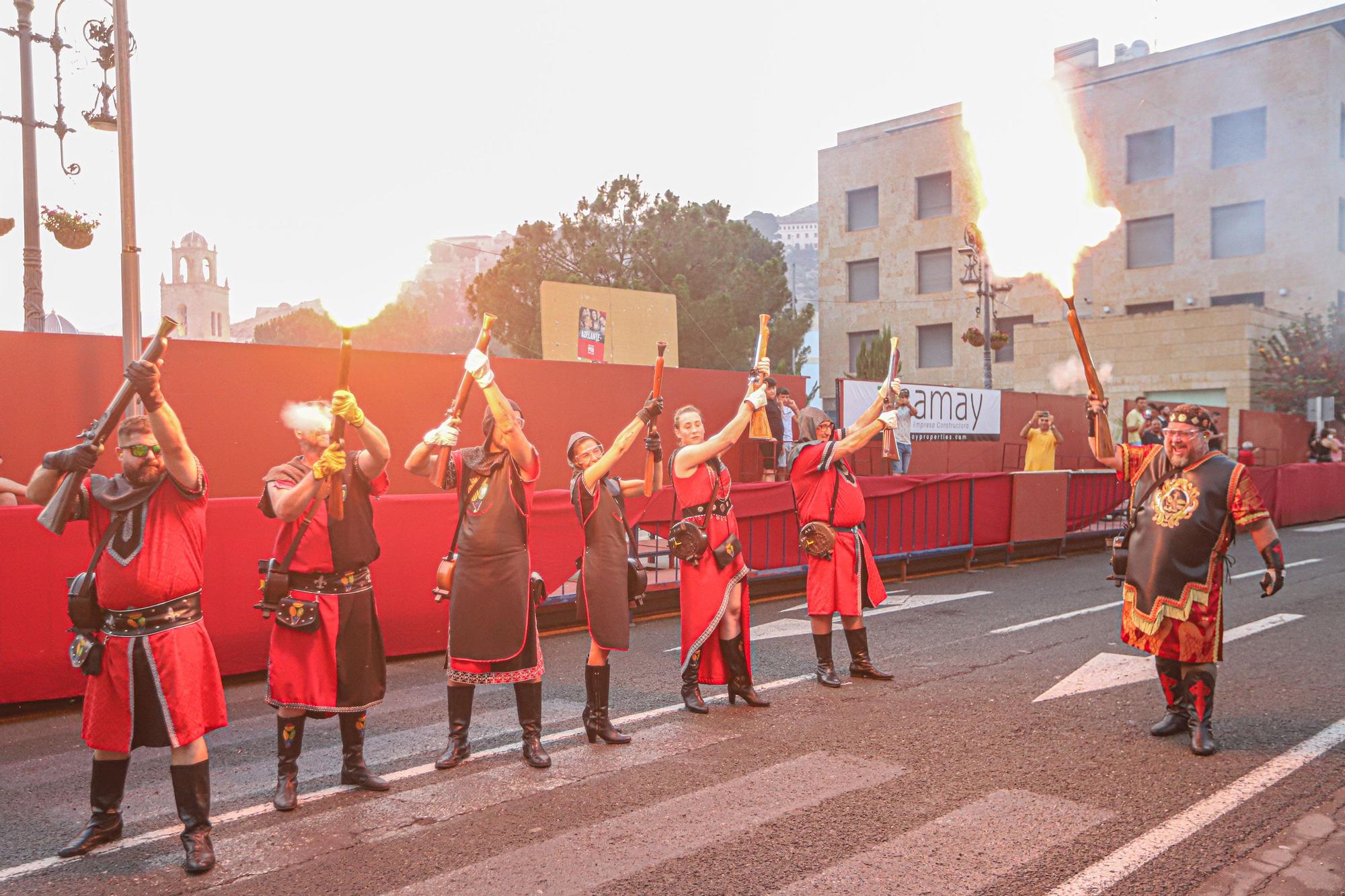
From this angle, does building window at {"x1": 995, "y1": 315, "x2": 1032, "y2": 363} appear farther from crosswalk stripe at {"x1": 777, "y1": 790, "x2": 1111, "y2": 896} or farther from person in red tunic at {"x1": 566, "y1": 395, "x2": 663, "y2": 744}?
crosswalk stripe at {"x1": 777, "y1": 790, "x2": 1111, "y2": 896}

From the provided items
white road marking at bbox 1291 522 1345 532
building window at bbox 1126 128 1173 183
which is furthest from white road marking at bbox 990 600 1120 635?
building window at bbox 1126 128 1173 183

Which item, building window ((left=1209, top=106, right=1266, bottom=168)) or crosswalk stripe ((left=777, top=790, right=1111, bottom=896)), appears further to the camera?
building window ((left=1209, top=106, right=1266, bottom=168))

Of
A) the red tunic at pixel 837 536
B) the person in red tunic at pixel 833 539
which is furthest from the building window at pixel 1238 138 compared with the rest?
the red tunic at pixel 837 536

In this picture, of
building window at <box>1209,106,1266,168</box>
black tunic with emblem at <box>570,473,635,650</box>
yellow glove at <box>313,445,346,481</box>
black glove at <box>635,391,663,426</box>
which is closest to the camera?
yellow glove at <box>313,445,346,481</box>

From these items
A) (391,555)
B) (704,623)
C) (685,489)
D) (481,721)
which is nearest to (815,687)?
(704,623)

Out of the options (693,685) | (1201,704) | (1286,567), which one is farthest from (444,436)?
(1286,567)

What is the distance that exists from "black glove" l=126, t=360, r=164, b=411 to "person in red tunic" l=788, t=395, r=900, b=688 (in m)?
4.40

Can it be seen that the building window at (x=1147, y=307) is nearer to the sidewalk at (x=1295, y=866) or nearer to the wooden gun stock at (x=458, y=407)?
the sidewalk at (x=1295, y=866)

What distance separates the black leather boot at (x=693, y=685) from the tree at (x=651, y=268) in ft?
101

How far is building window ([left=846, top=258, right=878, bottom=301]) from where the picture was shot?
44969 millimetres

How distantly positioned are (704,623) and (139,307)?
6.60 m

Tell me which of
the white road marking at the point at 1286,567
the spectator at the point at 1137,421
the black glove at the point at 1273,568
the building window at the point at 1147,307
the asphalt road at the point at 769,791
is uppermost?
the building window at the point at 1147,307

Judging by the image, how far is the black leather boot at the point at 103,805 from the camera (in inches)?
169

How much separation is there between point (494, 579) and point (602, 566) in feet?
2.66
